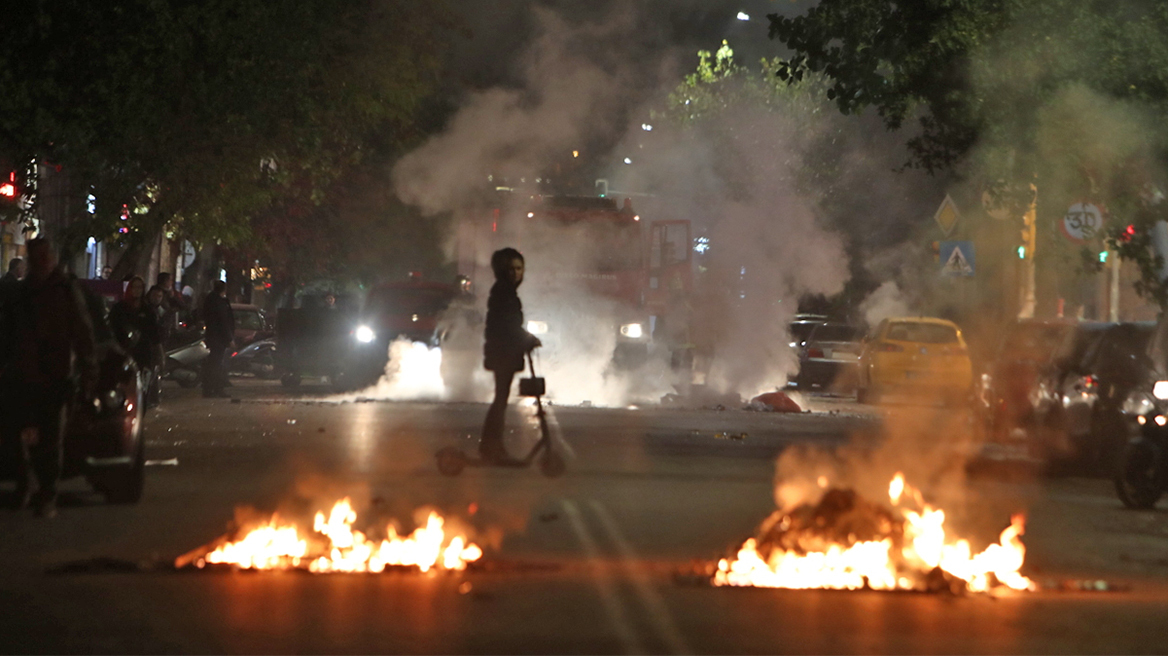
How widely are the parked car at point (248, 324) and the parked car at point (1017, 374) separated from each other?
20.0 m

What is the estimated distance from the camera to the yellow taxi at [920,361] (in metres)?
26.2

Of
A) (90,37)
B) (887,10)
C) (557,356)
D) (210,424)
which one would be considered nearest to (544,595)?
(210,424)

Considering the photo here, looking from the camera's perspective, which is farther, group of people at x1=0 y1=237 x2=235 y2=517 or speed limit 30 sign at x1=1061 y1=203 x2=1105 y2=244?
speed limit 30 sign at x1=1061 y1=203 x2=1105 y2=244

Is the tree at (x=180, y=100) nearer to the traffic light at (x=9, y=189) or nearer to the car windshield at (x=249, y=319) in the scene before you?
the traffic light at (x=9, y=189)

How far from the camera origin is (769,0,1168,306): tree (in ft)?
53.0

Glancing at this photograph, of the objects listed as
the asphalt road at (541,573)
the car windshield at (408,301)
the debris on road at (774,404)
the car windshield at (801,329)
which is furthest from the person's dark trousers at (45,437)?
the car windshield at (801,329)

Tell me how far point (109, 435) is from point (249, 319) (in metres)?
25.9

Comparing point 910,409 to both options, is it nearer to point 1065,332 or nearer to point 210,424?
point 1065,332

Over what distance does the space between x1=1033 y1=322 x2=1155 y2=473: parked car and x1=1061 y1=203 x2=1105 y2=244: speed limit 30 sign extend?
409 centimetres

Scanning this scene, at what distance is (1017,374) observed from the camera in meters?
16.2

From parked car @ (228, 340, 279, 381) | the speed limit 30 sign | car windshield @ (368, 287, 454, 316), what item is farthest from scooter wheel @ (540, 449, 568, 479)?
parked car @ (228, 340, 279, 381)

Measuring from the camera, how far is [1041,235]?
69.4 ft

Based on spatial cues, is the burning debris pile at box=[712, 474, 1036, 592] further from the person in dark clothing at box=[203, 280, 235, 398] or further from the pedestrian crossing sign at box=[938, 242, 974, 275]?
the pedestrian crossing sign at box=[938, 242, 974, 275]

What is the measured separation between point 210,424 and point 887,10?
31.4 feet
